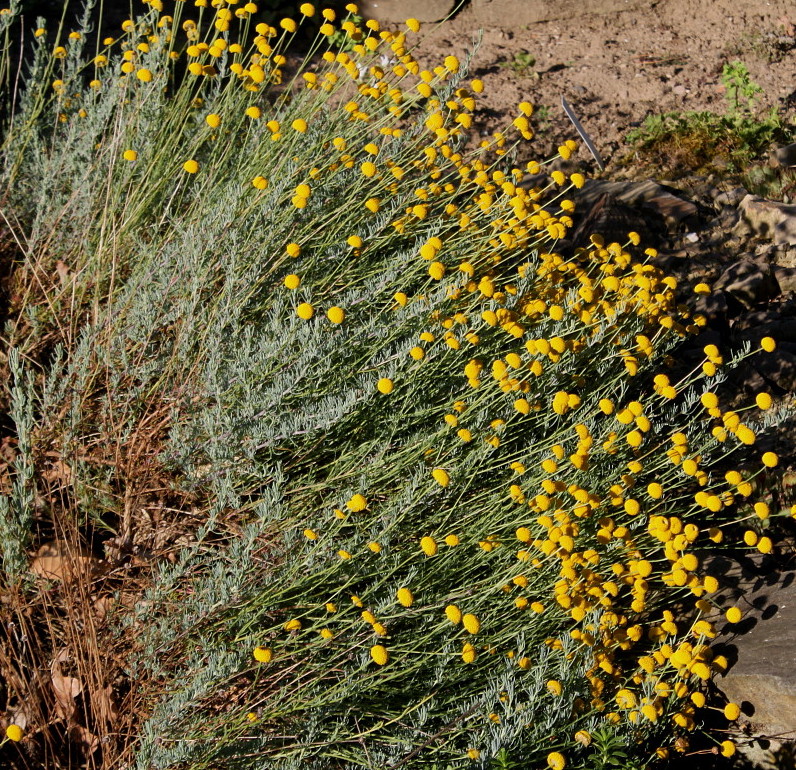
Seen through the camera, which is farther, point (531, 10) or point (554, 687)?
point (531, 10)

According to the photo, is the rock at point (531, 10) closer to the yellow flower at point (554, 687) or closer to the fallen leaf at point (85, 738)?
the yellow flower at point (554, 687)

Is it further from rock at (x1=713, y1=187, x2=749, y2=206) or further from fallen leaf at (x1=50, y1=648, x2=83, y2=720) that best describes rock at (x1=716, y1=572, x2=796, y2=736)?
rock at (x1=713, y1=187, x2=749, y2=206)

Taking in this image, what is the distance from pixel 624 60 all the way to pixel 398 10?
5.33 ft

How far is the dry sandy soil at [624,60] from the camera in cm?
535

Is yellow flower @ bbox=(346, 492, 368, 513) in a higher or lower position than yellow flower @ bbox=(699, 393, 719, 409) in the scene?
higher

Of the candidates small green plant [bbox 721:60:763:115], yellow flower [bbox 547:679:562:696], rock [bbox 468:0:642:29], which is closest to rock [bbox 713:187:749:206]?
small green plant [bbox 721:60:763:115]

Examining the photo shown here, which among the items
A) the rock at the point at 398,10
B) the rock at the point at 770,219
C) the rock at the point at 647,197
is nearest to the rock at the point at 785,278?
the rock at the point at 770,219

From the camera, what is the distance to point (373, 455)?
102 inches

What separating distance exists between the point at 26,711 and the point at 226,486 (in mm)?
791

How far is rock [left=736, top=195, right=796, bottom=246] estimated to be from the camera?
4.31 metres

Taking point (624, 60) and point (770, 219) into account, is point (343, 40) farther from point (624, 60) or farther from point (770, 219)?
point (624, 60)

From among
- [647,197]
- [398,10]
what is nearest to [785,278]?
[647,197]

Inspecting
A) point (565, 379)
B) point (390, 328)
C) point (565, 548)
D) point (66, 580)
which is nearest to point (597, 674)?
point (565, 548)

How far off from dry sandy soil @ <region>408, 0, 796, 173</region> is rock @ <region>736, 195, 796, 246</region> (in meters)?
0.94
